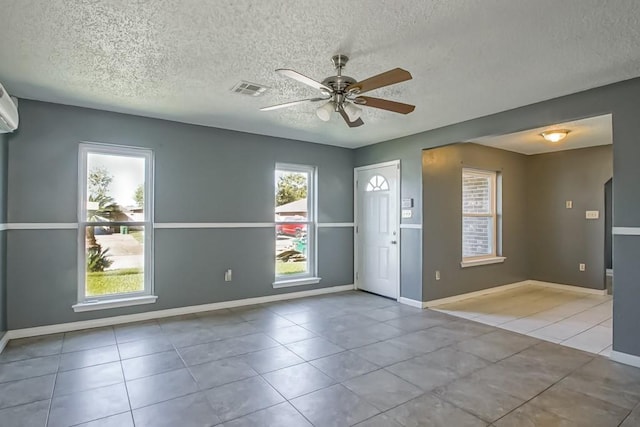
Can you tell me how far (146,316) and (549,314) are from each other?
495 centimetres

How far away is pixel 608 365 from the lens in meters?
2.87

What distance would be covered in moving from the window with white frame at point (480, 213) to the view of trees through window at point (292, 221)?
2.59 meters

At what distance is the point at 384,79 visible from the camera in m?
2.17

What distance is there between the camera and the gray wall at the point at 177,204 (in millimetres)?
3480

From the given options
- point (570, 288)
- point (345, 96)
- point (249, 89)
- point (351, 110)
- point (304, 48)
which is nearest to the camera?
point (304, 48)

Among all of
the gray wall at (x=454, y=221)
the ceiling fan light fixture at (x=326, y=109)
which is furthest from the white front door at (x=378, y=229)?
the ceiling fan light fixture at (x=326, y=109)

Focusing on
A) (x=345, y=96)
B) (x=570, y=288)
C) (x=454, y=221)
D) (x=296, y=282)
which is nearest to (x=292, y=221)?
(x=296, y=282)

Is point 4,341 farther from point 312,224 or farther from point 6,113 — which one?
point 312,224

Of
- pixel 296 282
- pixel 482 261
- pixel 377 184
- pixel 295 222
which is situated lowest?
pixel 296 282

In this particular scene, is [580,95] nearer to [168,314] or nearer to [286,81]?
[286,81]

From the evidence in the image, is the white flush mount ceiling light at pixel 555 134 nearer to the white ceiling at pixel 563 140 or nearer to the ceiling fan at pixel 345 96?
the white ceiling at pixel 563 140

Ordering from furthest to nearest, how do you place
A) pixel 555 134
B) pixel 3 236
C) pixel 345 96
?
pixel 555 134 < pixel 3 236 < pixel 345 96

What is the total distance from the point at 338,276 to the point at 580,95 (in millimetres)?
3892

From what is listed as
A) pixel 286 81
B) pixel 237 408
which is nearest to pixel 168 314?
pixel 237 408
